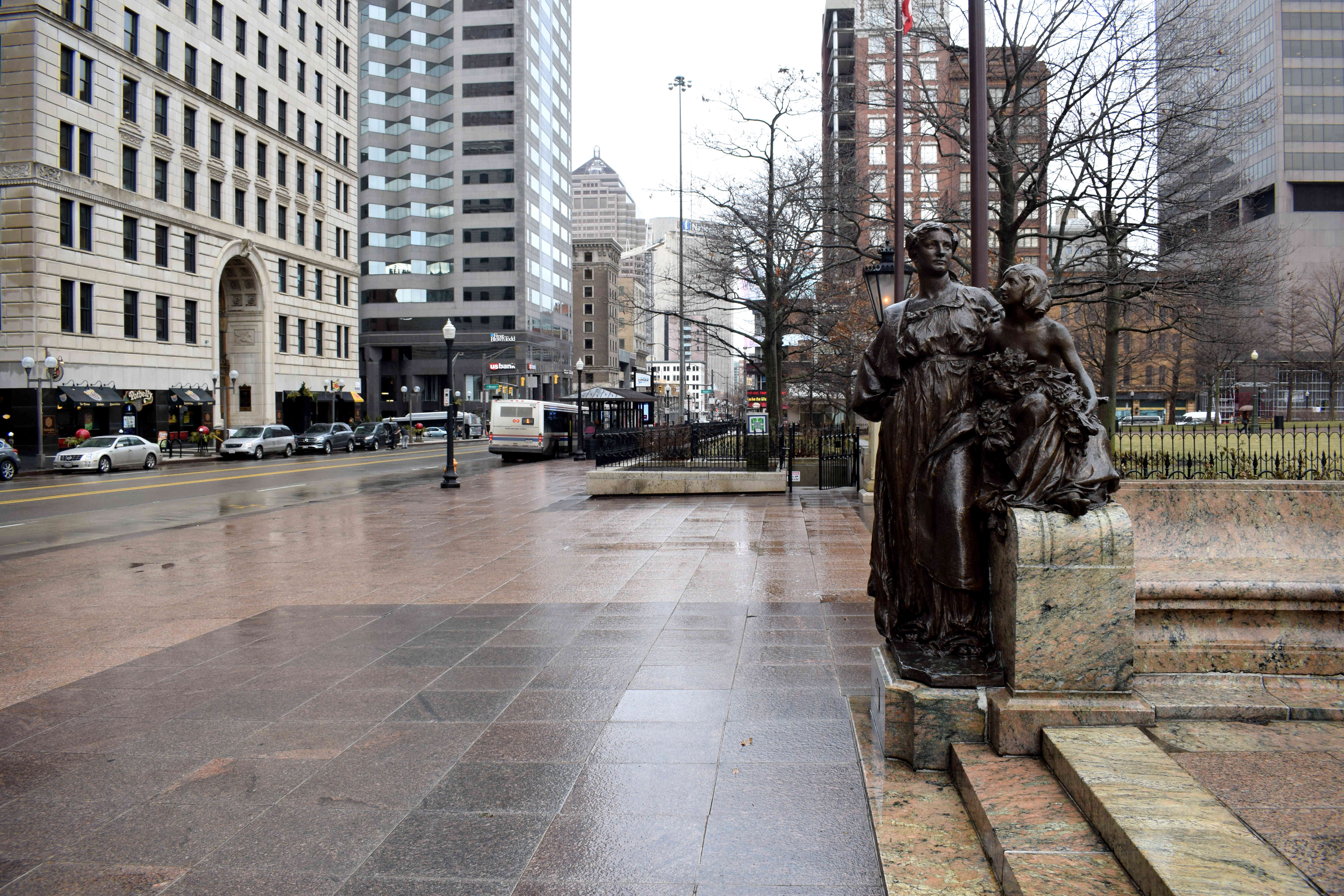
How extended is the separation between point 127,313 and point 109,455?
46.5 ft

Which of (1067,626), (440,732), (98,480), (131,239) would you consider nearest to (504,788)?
(440,732)

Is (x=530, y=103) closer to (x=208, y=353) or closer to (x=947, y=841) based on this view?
(x=208, y=353)

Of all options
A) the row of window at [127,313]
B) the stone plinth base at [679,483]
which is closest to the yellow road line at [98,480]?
the row of window at [127,313]

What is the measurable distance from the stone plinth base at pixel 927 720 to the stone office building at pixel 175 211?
43528 mm

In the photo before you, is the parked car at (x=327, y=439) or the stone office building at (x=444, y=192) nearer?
the parked car at (x=327, y=439)

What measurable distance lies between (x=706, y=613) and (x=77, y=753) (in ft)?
15.3

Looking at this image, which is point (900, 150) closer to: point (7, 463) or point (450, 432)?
point (450, 432)

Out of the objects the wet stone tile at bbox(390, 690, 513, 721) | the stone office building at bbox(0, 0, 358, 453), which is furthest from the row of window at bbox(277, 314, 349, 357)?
the wet stone tile at bbox(390, 690, 513, 721)

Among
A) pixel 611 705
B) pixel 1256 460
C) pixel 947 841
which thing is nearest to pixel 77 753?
pixel 611 705

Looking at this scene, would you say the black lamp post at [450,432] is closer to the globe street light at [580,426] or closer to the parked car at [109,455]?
the globe street light at [580,426]

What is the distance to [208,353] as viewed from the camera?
4862cm

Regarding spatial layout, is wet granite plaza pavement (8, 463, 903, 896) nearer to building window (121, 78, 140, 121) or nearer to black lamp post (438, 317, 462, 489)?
black lamp post (438, 317, 462, 489)

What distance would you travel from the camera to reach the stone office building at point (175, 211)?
3728 cm

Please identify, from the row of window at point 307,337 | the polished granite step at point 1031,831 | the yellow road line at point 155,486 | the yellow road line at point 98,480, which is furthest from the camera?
the row of window at point 307,337
